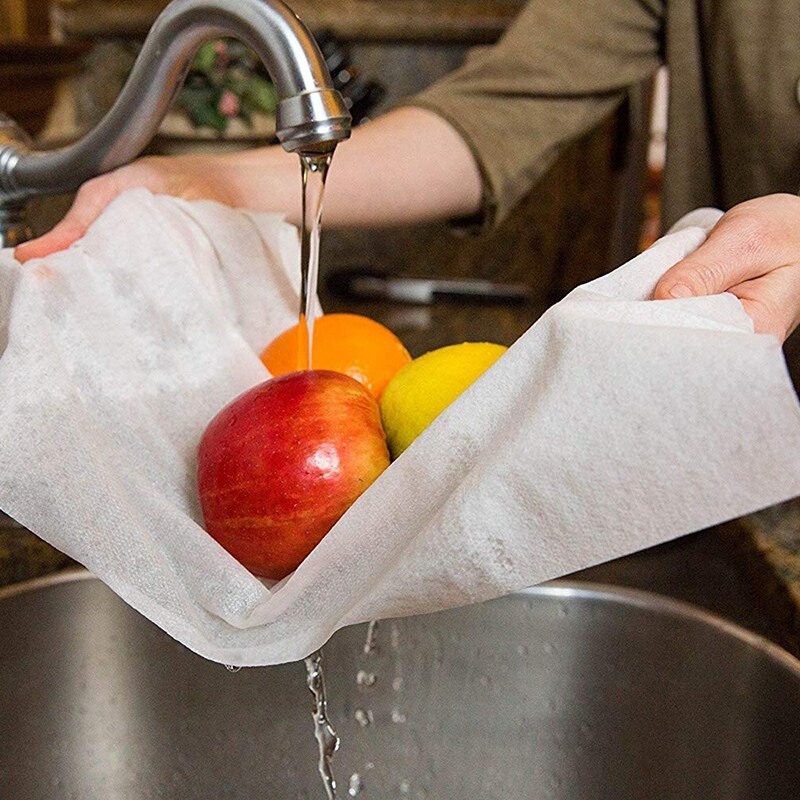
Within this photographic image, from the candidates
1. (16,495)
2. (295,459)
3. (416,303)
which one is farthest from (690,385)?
(416,303)

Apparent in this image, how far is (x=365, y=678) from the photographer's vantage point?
716 millimetres

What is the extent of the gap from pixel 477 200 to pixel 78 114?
1.12 meters

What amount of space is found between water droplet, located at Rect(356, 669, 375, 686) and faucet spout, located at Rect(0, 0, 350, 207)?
0.35 meters

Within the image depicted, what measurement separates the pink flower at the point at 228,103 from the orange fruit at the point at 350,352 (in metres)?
1.30

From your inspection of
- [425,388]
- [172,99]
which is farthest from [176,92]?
[425,388]

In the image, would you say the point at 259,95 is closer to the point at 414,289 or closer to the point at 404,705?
the point at 414,289

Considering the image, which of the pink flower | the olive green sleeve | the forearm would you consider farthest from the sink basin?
the pink flower

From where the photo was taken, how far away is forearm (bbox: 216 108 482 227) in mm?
890

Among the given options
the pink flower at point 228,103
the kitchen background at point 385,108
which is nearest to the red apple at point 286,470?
the kitchen background at point 385,108

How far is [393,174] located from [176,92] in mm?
378

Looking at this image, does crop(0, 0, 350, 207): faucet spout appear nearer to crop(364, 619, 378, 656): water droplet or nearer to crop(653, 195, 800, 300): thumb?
crop(653, 195, 800, 300): thumb

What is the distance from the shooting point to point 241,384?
62cm

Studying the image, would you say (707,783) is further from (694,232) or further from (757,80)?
(757,80)

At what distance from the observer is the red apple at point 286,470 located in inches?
19.6
